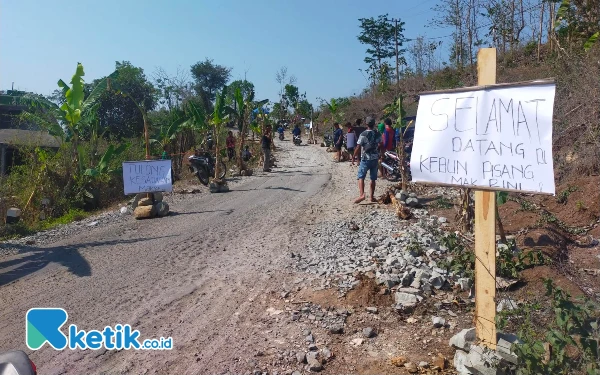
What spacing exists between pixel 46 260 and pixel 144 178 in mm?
3586

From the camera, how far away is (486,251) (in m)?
3.77

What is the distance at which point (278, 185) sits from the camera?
1526 centimetres

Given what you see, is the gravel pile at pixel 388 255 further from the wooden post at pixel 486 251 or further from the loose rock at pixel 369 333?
the wooden post at pixel 486 251

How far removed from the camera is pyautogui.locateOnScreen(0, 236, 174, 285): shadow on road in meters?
6.98

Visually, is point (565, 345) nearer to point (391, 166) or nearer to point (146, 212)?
point (146, 212)

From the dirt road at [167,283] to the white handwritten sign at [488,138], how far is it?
2.23 meters

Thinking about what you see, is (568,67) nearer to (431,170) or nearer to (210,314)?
(431,170)

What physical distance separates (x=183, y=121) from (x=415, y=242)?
46.0ft

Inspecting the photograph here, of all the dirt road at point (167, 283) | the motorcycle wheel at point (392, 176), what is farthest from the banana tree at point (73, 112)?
the motorcycle wheel at point (392, 176)

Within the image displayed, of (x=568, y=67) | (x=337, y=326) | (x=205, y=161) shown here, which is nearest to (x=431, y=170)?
(x=337, y=326)

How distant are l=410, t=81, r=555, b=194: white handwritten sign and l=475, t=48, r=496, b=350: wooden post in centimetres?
13

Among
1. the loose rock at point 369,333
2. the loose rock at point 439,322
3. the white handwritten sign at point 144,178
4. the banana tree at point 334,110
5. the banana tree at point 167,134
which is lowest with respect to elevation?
the loose rock at point 369,333

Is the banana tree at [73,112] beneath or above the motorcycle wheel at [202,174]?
above

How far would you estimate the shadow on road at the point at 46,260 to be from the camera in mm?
6980
